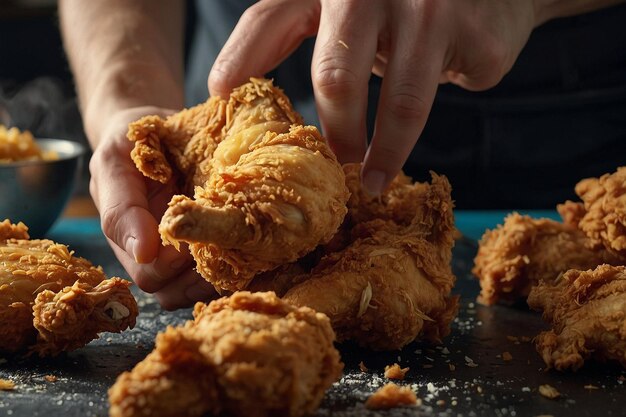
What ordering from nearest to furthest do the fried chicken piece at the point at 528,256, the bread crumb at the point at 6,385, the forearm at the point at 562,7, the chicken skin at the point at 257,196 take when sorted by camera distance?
the chicken skin at the point at 257,196 → the bread crumb at the point at 6,385 → the fried chicken piece at the point at 528,256 → the forearm at the point at 562,7

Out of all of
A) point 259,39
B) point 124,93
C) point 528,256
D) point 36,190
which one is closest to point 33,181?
point 36,190

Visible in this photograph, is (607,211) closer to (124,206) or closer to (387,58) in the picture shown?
(387,58)

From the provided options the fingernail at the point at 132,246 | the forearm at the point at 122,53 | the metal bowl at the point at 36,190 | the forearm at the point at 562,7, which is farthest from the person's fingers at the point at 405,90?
the metal bowl at the point at 36,190

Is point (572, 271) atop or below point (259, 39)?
below

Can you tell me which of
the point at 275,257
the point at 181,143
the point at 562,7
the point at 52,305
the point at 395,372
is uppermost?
the point at 562,7

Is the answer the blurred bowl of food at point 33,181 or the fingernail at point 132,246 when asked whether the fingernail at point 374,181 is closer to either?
the fingernail at point 132,246

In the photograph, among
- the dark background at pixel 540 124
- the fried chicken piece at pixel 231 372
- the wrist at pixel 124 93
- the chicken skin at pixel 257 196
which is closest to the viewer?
the fried chicken piece at pixel 231 372
